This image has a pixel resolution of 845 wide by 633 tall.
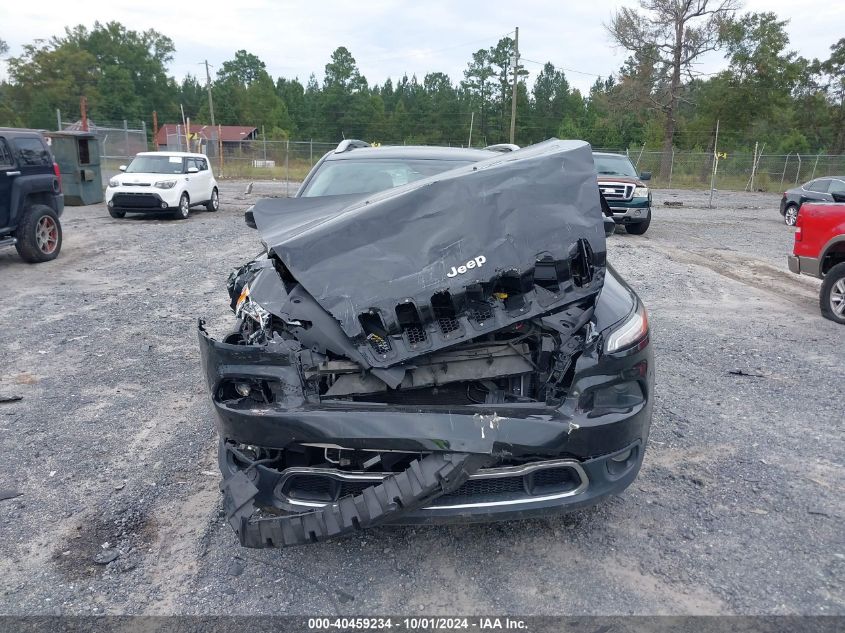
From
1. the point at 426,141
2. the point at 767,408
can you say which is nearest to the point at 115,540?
the point at 767,408

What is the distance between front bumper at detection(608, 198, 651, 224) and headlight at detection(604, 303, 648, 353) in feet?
38.2

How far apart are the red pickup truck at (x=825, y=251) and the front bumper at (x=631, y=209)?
616 cm

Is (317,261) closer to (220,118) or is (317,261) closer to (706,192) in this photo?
(706,192)

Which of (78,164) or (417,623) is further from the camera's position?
(78,164)

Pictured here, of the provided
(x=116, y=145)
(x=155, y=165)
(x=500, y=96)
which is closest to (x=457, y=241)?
(x=155, y=165)

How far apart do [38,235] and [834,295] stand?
1090 cm

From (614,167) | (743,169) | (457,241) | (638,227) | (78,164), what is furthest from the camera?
(743,169)

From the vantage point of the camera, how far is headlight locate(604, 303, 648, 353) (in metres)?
2.86

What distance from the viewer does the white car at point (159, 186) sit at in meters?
15.2

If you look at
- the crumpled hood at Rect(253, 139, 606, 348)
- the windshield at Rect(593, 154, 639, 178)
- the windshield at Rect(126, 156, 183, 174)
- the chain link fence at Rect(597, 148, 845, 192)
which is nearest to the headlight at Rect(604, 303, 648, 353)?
the crumpled hood at Rect(253, 139, 606, 348)

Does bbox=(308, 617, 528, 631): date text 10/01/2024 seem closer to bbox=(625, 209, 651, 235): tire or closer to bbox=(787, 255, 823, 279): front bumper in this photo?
bbox=(787, 255, 823, 279): front bumper

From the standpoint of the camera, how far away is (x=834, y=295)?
741cm

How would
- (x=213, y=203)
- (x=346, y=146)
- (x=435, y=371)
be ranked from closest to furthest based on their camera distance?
(x=435, y=371) < (x=346, y=146) < (x=213, y=203)

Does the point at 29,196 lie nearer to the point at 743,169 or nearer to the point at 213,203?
the point at 213,203
